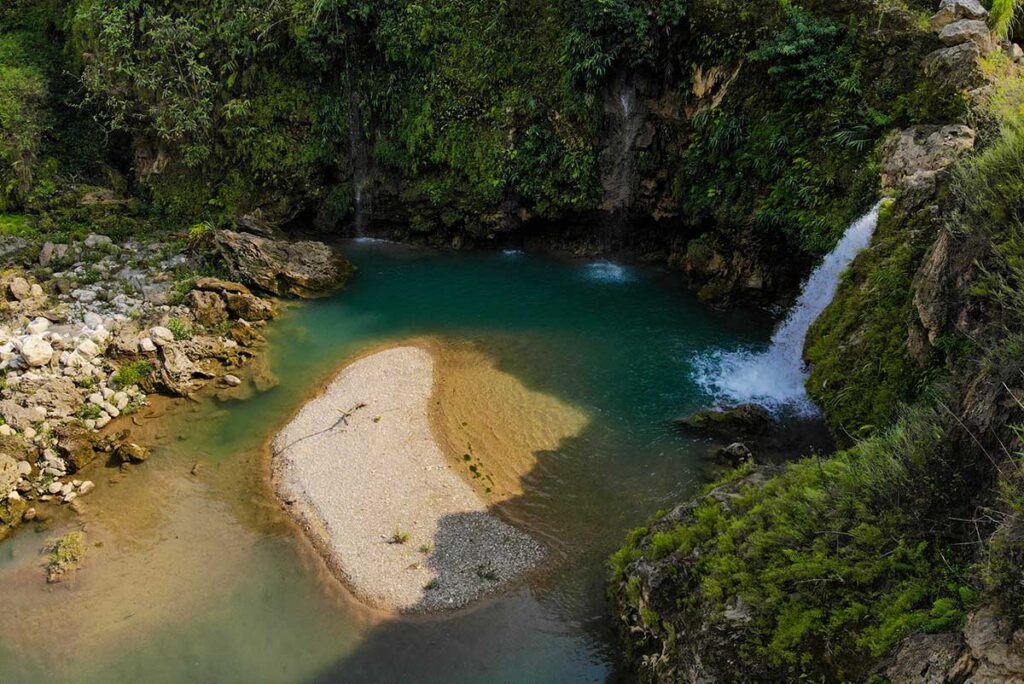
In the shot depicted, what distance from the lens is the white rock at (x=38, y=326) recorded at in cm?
2325

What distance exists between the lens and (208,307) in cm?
2516

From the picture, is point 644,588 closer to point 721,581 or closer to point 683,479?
point 721,581

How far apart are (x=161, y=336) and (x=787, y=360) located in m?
22.2

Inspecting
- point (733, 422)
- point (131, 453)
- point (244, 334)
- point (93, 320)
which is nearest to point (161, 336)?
point (244, 334)

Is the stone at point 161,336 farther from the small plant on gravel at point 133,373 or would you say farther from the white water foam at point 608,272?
the white water foam at point 608,272

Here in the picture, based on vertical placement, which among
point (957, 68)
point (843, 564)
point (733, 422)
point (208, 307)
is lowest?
point (208, 307)

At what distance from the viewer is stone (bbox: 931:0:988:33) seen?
19953mm

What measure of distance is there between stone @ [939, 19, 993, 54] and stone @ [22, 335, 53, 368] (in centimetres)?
3105

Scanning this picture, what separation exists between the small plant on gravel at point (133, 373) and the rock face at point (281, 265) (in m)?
6.48

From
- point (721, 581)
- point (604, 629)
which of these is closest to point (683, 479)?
point (604, 629)

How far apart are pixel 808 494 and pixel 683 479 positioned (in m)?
6.98

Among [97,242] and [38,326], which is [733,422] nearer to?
[38,326]

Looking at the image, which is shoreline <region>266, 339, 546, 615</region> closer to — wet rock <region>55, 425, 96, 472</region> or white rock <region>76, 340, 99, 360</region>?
wet rock <region>55, 425, 96, 472</region>

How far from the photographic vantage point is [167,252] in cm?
2975
